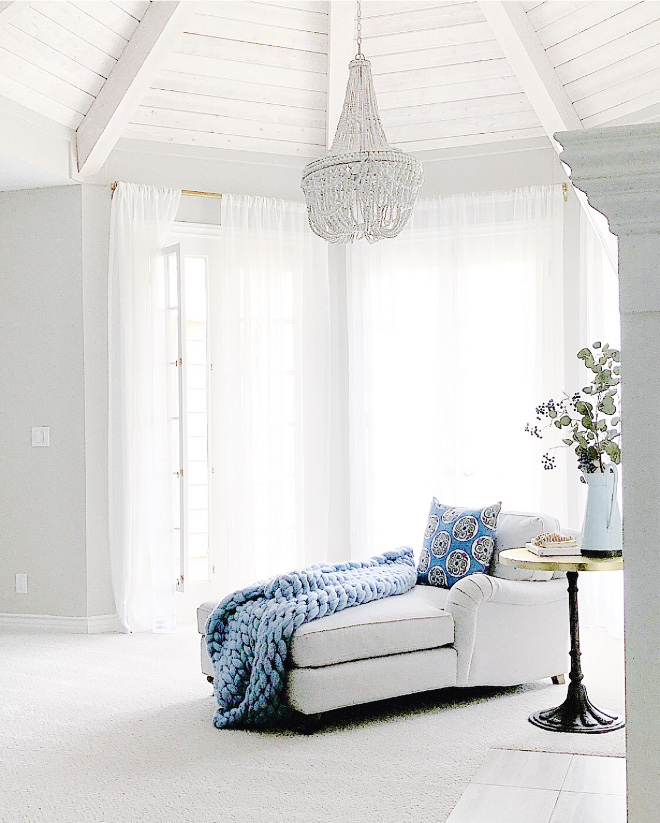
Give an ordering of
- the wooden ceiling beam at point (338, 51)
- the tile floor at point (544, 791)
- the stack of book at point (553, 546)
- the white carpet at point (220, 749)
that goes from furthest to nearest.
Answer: the wooden ceiling beam at point (338, 51) → the stack of book at point (553, 546) → the white carpet at point (220, 749) → the tile floor at point (544, 791)

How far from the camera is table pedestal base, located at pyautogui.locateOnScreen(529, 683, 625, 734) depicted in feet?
10.9

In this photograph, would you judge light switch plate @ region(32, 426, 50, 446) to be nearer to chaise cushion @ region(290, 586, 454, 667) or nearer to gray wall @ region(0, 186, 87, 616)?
gray wall @ region(0, 186, 87, 616)

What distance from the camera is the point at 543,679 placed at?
3945mm

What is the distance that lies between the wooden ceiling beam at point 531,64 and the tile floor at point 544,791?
346 centimetres

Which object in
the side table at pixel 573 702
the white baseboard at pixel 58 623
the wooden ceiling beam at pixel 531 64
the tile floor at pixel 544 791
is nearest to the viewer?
the tile floor at pixel 544 791

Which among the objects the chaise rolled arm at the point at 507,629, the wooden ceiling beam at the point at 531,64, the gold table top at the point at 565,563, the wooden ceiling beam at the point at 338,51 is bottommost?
the chaise rolled arm at the point at 507,629

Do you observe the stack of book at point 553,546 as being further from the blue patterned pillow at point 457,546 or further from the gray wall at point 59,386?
the gray wall at point 59,386

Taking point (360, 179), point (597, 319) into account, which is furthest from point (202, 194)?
point (597, 319)

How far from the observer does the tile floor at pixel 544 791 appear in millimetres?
1437

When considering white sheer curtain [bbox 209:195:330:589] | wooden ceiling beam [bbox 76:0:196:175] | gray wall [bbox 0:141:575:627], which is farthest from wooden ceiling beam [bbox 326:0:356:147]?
gray wall [bbox 0:141:575:627]

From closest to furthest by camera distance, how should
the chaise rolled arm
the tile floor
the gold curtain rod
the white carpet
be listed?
the tile floor, the white carpet, the chaise rolled arm, the gold curtain rod

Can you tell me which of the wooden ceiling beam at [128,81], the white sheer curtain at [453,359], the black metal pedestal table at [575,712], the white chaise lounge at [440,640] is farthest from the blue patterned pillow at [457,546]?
the wooden ceiling beam at [128,81]

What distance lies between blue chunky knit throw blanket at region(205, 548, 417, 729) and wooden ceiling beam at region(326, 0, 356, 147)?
276 cm

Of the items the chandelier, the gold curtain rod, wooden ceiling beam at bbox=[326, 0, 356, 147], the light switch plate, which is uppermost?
wooden ceiling beam at bbox=[326, 0, 356, 147]
